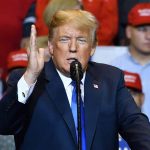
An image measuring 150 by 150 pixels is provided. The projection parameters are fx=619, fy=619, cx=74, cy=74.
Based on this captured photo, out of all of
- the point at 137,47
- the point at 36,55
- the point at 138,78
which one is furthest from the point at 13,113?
the point at 137,47

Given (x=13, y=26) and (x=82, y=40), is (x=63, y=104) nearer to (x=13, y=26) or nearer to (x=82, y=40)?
(x=82, y=40)

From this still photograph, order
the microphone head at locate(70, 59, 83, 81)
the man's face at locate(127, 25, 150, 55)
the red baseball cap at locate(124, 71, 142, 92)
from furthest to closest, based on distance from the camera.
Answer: the man's face at locate(127, 25, 150, 55) → the red baseball cap at locate(124, 71, 142, 92) → the microphone head at locate(70, 59, 83, 81)

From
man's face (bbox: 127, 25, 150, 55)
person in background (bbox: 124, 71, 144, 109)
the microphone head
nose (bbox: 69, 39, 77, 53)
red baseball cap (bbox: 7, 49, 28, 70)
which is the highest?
nose (bbox: 69, 39, 77, 53)

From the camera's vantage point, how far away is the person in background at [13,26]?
491cm

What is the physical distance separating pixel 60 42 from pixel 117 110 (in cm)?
39

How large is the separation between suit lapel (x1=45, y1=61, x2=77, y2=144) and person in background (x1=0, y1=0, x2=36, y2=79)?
82.5 inches

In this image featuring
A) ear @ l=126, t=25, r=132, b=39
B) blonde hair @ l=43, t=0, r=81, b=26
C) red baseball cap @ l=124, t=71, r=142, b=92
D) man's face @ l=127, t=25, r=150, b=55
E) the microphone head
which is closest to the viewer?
the microphone head

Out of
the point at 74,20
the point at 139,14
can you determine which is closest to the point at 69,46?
the point at 74,20

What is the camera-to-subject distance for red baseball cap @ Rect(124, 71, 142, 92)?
4.23 m

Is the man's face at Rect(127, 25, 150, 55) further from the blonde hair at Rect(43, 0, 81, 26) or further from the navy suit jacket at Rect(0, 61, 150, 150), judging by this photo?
the navy suit jacket at Rect(0, 61, 150, 150)

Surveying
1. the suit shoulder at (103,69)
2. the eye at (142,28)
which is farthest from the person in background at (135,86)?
the suit shoulder at (103,69)

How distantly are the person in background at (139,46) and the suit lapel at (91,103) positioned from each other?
1720 millimetres

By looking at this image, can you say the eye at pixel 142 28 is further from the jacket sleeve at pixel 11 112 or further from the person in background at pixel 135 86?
the jacket sleeve at pixel 11 112

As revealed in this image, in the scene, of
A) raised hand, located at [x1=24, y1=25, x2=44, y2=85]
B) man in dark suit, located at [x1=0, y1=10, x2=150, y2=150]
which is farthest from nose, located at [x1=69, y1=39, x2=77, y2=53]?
raised hand, located at [x1=24, y1=25, x2=44, y2=85]
